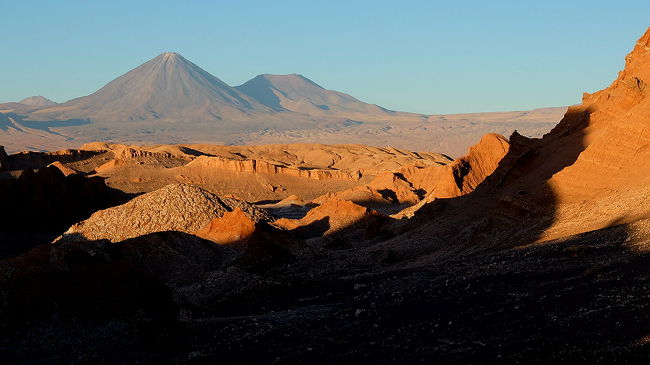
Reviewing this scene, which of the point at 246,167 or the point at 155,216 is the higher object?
the point at 155,216

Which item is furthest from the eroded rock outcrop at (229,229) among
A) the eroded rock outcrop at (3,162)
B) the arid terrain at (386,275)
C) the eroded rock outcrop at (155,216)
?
the eroded rock outcrop at (3,162)

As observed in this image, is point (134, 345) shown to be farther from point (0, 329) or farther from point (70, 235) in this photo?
point (70, 235)

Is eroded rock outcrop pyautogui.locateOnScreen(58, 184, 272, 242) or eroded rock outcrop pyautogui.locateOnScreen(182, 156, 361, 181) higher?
eroded rock outcrop pyautogui.locateOnScreen(58, 184, 272, 242)

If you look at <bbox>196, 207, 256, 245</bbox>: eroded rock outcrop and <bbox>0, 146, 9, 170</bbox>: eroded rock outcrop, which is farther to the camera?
<bbox>0, 146, 9, 170</bbox>: eroded rock outcrop

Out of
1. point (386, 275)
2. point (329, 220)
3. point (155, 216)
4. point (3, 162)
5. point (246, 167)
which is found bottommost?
point (246, 167)

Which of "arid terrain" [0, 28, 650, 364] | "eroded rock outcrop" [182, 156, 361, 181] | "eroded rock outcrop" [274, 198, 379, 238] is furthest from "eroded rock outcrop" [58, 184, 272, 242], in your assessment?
"eroded rock outcrop" [182, 156, 361, 181]

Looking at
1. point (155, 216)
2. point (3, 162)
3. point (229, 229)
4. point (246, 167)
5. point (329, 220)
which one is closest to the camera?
point (229, 229)

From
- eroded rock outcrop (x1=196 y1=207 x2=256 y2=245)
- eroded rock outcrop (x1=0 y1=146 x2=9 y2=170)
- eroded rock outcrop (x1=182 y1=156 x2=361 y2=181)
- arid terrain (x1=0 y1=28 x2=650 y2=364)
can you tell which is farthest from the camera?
eroded rock outcrop (x1=182 y1=156 x2=361 y2=181)

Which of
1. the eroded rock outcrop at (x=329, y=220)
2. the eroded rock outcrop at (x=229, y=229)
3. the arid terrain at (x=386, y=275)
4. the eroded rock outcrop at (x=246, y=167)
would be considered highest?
the arid terrain at (x=386, y=275)

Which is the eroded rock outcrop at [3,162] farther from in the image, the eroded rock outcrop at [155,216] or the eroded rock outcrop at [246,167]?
the eroded rock outcrop at [155,216]

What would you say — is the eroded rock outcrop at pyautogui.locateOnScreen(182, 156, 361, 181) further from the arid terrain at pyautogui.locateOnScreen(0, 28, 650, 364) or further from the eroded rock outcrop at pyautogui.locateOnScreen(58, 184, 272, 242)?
the eroded rock outcrop at pyautogui.locateOnScreen(58, 184, 272, 242)

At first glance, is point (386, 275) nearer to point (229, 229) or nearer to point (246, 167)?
point (229, 229)

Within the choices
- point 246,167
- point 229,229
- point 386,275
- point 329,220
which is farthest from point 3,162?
point 386,275

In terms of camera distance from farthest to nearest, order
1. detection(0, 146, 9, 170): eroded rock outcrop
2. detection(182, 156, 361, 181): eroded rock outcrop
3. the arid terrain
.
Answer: detection(182, 156, 361, 181): eroded rock outcrop < detection(0, 146, 9, 170): eroded rock outcrop < the arid terrain
